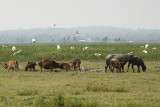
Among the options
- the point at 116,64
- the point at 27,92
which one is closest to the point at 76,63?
the point at 116,64

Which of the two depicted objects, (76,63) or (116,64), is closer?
(116,64)

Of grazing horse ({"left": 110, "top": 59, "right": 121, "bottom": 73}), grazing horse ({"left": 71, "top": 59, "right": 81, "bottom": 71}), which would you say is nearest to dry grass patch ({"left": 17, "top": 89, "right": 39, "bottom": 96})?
grazing horse ({"left": 110, "top": 59, "right": 121, "bottom": 73})

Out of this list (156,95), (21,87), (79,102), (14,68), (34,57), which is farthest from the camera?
(34,57)

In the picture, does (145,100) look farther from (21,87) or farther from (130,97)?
(21,87)

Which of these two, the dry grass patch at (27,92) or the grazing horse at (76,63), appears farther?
the grazing horse at (76,63)

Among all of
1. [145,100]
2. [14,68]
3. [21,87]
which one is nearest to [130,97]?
[145,100]

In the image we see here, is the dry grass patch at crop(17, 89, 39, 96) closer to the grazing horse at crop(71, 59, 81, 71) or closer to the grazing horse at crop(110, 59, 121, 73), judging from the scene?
the grazing horse at crop(110, 59, 121, 73)

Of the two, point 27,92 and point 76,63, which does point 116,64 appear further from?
point 27,92

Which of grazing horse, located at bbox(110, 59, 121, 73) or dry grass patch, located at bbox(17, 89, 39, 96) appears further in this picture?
grazing horse, located at bbox(110, 59, 121, 73)

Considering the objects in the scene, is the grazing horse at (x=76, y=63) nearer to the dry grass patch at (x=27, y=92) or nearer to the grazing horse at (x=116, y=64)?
the grazing horse at (x=116, y=64)

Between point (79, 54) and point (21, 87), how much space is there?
970 inches

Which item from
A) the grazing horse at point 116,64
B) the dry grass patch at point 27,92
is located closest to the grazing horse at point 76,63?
the grazing horse at point 116,64

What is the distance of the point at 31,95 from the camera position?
14.3 m

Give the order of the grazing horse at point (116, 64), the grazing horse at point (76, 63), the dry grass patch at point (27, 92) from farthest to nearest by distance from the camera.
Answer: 1. the grazing horse at point (76, 63)
2. the grazing horse at point (116, 64)
3. the dry grass patch at point (27, 92)
